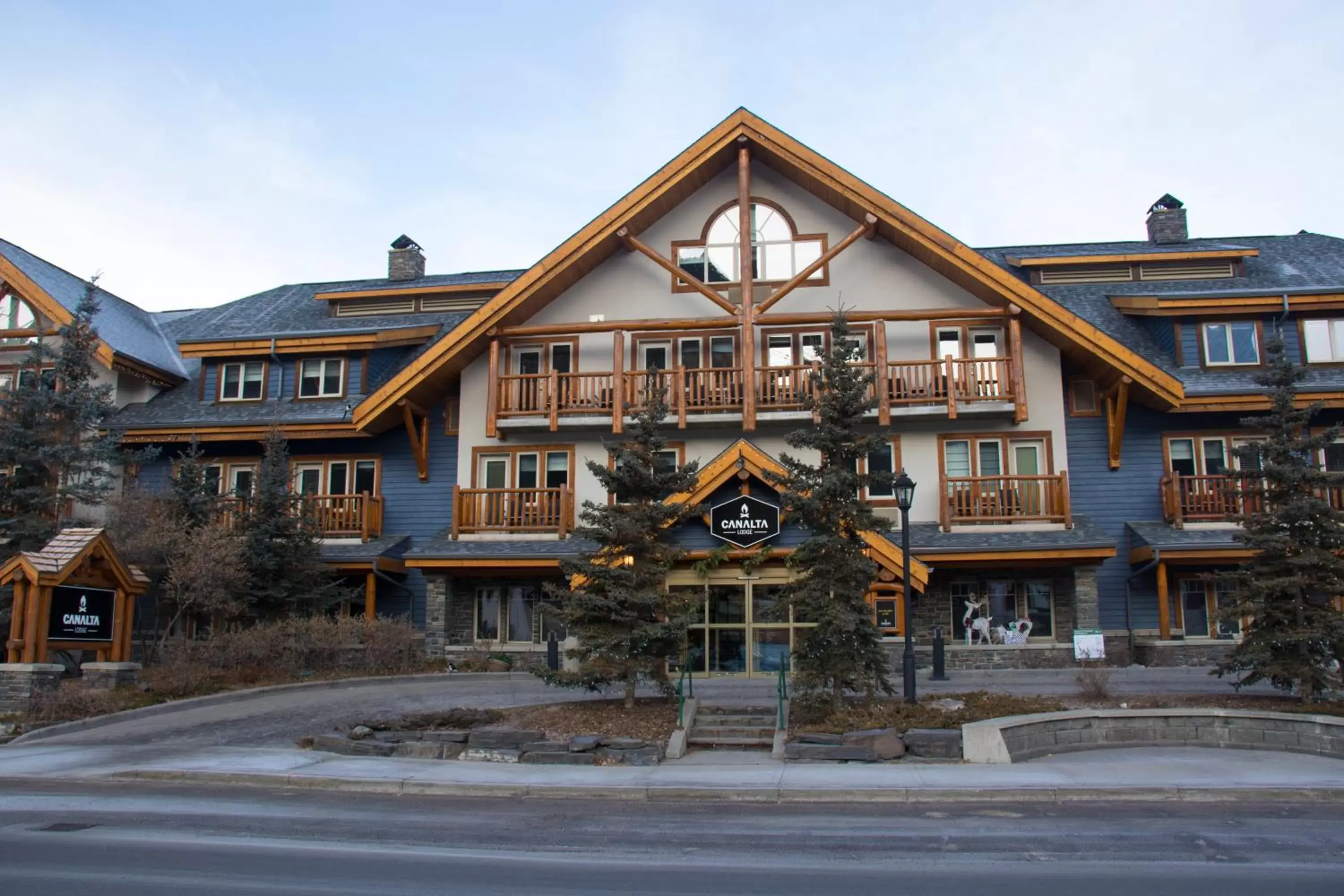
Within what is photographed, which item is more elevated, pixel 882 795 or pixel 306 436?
pixel 306 436

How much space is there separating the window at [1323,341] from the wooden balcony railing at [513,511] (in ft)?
Result: 59.1

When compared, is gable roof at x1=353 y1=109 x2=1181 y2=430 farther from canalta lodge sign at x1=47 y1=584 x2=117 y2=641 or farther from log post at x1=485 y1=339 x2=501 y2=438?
canalta lodge sign at x1=47 y1=584 x2=117 y2=641

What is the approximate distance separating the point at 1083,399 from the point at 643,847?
68.3 ft

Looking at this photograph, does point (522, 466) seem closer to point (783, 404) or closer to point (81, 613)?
point (783, 404)

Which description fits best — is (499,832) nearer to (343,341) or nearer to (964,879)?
(964,879)

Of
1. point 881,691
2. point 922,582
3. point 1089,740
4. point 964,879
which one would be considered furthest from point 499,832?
point 922,582

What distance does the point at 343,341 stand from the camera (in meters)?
30.0

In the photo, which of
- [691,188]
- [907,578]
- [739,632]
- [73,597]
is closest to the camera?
[907,578]

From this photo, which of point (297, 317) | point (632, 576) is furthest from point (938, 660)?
point (297, 317)

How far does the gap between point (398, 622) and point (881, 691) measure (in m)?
11.3

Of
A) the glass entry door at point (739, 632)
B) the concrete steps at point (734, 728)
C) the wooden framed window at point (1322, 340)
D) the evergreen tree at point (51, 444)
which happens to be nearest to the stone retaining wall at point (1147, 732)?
the concrete steps at point (734, 728)

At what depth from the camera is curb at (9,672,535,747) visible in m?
18.0

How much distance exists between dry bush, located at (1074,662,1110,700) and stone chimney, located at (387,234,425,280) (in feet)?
77.9

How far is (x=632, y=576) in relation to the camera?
18.0m
